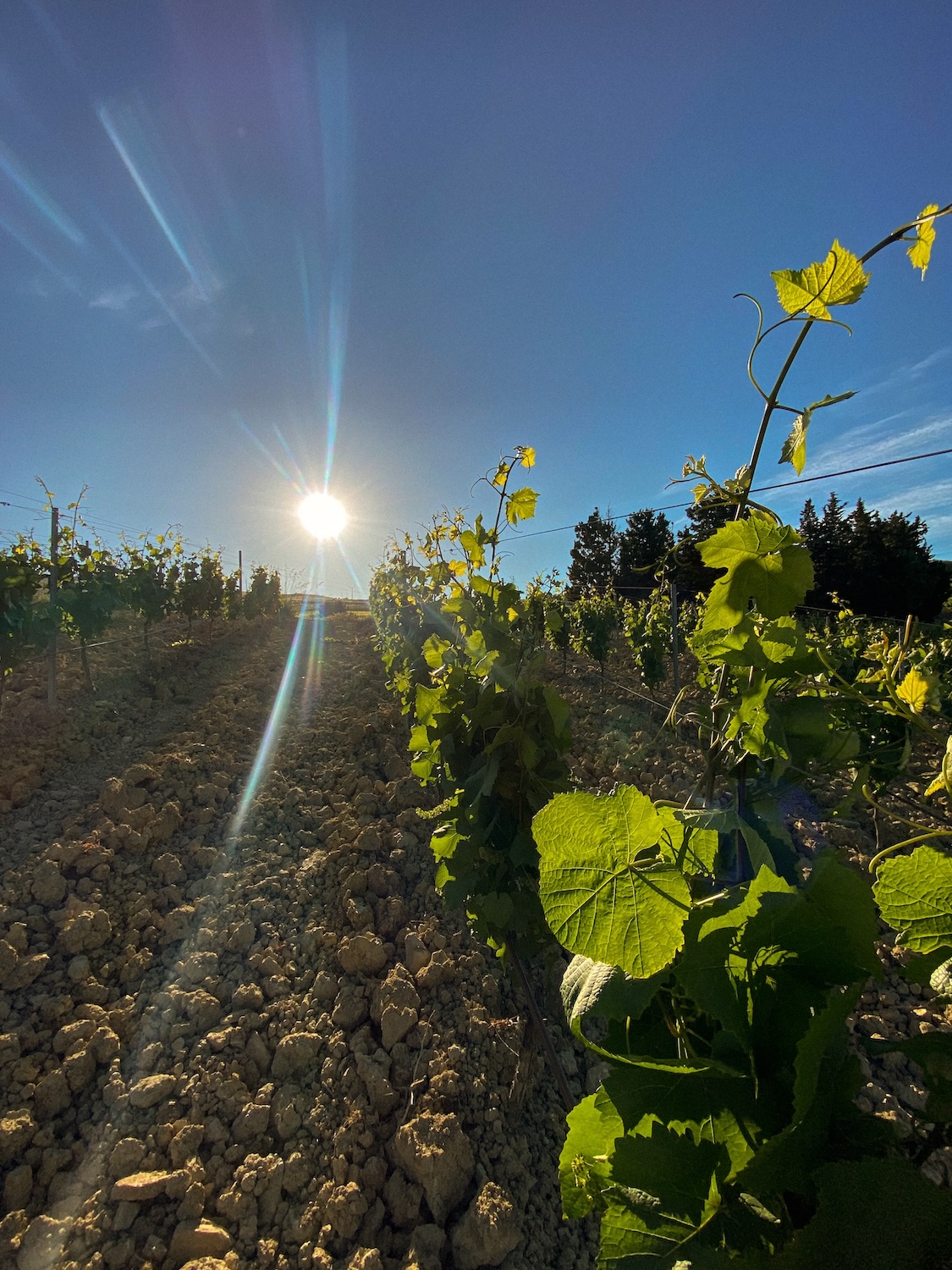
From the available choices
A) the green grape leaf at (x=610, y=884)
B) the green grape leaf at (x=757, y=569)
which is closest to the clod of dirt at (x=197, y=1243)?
the green grape leaf at (x=610, y=884)

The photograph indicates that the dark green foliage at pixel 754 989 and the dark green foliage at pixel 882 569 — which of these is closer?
the dark green foliage at pixel 754 989

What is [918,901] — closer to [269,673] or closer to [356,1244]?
[356,1244]

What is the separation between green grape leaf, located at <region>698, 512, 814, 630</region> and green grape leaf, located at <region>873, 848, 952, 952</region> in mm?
306

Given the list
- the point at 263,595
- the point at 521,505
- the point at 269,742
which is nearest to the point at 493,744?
the point at 521,505

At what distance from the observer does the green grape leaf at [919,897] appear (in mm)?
562

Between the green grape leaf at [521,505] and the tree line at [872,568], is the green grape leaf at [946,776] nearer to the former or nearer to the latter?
the green grape leaf at [521,505]

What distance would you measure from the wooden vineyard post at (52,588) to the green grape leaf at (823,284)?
28.6ft

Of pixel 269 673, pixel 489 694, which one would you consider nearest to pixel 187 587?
pixel 269 673

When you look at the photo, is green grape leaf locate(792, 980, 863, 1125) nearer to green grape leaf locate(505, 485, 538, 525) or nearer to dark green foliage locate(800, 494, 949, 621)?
green grape leaf locate(505, 485, 538, 525)

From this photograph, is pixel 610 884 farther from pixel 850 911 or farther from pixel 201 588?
pixel 201 588

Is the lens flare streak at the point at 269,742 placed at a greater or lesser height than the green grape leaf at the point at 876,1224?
lesser

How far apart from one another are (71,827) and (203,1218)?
11.1 feet

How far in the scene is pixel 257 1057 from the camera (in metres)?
2.84

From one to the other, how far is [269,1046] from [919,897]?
3323 millimetres
